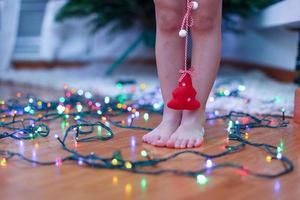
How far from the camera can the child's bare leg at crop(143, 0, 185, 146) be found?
1029 millimetres

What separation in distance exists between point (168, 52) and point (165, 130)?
0.19m

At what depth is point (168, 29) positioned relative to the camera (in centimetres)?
105

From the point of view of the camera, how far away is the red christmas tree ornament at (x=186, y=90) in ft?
3.17

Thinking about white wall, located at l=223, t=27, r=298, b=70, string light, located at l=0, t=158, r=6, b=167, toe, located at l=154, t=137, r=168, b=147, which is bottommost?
string light, located at l=0, t=158, r=6, b=167

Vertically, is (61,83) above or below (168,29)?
below

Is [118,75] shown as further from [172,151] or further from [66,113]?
[172,151]

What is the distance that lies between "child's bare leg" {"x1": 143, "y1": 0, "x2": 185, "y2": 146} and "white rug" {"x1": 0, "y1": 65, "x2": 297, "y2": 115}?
0.41 metres

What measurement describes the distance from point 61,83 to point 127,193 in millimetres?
1415

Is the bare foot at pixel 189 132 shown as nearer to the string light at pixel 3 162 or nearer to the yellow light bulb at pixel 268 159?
the yellow light bulb at pixel 268 159

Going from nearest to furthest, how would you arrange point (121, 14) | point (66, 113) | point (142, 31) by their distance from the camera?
point (66, 113)
point (121, 14)
point (142, 31)

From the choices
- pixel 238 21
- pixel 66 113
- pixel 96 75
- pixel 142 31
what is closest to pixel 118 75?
pixel 96 75

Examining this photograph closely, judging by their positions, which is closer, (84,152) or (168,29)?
(84,152)

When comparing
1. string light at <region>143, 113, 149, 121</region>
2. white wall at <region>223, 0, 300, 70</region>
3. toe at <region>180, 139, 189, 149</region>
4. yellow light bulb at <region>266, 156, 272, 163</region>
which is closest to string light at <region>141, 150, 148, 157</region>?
toe at <region>180, 139, 189, 149</region>

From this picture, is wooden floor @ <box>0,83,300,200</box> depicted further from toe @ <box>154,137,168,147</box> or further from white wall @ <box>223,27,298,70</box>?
white wall @ <box>223,27,298,70</box>
